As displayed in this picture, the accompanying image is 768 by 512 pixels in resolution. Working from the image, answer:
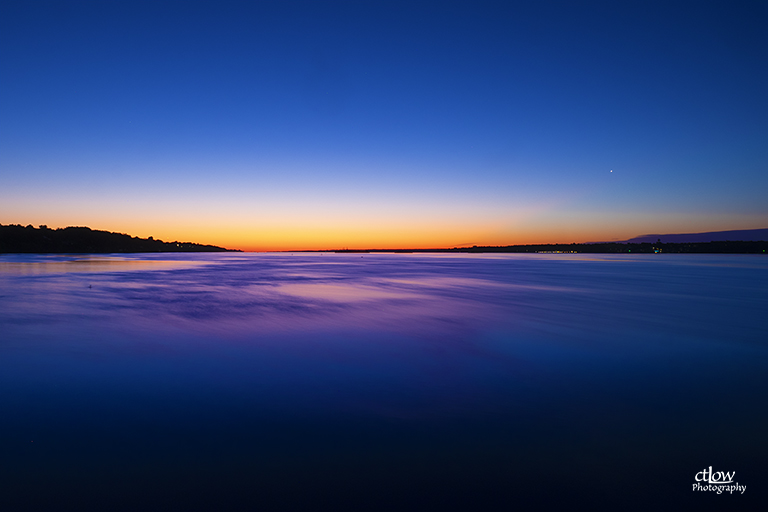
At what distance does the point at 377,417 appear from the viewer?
458 cm

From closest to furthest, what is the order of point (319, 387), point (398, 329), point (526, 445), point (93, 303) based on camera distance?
point (526, 445) → point (319, 387) → point (398, 329) → point (93, 303)

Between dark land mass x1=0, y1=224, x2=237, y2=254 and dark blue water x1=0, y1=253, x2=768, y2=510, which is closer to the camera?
dark blue water x1=0, y1=253, x2=768, y2=510

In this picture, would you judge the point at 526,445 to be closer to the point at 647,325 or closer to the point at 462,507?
the point at 462,507

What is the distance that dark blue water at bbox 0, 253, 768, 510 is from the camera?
321 centimetres

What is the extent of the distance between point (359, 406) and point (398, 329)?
5172mm

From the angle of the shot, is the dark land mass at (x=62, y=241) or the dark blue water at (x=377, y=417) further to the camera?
the dark land mass at (x=62, y=241)

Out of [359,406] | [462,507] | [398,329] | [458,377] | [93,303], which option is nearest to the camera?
[462,507]

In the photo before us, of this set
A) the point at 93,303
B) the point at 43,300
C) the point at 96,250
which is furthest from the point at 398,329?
the point at 96,250

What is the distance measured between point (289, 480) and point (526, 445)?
7.99 ft

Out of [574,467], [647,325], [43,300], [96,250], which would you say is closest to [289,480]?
→ [574,467]

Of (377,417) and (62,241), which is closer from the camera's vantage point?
(377,417)

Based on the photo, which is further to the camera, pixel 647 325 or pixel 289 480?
pixel 647 325

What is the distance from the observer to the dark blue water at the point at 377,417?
321 centimetres

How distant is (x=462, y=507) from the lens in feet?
9.84
